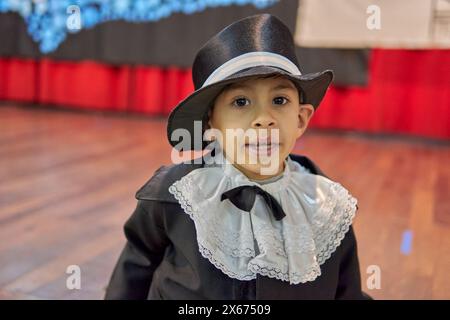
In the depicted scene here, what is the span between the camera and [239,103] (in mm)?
737

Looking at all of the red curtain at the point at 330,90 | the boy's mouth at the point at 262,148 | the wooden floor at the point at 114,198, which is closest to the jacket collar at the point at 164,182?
the boy's mouth at the point at 262,148

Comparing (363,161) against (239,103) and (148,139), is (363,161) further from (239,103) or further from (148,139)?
(239,103)

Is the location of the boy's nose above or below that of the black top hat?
below

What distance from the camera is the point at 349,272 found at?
0.85 meters

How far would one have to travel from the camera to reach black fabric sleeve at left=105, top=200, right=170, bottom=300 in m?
0.83

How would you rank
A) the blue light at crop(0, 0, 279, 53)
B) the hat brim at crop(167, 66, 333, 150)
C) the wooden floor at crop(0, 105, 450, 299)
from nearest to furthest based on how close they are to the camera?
1. the hat brim at crop(167, 66, 333, 150)
2. the wooden floor at crop(0, 105, 450, 299)
3. the blue light at crop(0, 0, 279, 53)

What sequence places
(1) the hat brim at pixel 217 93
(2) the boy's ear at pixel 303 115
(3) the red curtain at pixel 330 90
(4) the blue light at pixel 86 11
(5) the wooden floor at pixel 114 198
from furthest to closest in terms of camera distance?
(4) the blue light at pixel 86 11 < (3) the red curtain at pixel 330 90 < (5) the wooden floor at pixel 114 198 < (2) the boy's ear at pixel 303 115 < (1) the hat brim at pixel 217 93

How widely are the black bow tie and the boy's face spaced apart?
1.2 inches

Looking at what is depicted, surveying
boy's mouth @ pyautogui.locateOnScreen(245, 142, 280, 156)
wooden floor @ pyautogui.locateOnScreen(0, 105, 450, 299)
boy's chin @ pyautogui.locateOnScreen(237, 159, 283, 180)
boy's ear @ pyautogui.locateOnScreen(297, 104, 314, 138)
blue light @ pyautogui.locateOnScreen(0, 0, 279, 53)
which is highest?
blue light @ pyautogui.locateOnScreen(0, 0, 279, 53)

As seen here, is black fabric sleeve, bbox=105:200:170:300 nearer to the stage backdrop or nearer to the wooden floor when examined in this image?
the wooden floor

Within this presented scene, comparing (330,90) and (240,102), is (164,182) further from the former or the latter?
(330,90)

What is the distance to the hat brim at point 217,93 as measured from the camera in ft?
2.26

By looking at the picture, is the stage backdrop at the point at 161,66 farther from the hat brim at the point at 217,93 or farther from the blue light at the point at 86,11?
the hat brim at the point at 217,93

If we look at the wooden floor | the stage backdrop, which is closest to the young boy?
the wooden floor
